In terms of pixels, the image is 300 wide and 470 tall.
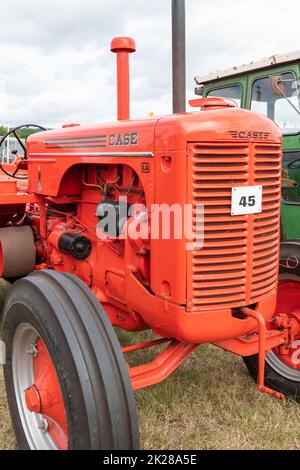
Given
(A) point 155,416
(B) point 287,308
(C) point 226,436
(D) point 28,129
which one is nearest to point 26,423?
(A) point 155,416

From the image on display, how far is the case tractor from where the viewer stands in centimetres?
192

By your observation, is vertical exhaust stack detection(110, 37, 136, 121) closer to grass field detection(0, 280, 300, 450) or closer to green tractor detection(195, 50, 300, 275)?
green tractor detection(195, 50, 300, 275)

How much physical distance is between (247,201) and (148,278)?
0.61m

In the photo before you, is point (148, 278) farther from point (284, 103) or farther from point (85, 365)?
point (284, 103)

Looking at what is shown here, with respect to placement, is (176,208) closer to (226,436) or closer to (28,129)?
(226,436)

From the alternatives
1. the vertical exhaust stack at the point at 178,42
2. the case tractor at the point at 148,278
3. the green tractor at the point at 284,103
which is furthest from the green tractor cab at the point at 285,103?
the case tractor at the point at 148,278

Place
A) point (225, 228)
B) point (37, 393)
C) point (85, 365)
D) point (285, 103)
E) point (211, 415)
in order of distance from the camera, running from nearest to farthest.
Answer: point (85, 365) → point (225, 228) → point (37, 393) → point (211, 415) → point (285, 103)

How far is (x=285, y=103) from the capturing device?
143 inches

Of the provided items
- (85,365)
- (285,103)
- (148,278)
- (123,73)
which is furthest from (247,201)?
(285,103)

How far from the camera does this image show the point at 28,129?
12.9ft

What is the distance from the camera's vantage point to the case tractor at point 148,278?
1.92 meters

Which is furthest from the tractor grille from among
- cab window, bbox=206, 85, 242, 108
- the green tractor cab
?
cab window, bbox=206, 85, 242, 108

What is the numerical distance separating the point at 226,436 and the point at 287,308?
921 mm

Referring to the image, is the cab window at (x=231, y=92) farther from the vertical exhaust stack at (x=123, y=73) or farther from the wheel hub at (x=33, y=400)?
the wheel hub at (x=33, y=400)
